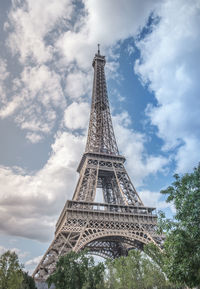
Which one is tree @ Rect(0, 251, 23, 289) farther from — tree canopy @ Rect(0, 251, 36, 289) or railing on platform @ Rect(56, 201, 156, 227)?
railing on platform @ Rect(56, 201, 156, 227)

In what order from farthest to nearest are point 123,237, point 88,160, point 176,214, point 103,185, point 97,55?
point 97,55, point 103,185, point 88,160, point 123,237, point 176,214

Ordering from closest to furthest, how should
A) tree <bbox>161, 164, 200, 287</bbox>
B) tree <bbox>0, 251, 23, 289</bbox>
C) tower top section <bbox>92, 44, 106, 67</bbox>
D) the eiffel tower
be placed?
tree <bbox>161, 164, 200, 287</bbox> < tree <bbox>0, 251, 23, 289</bbox> < the eiffel tower < tower top section <bbox>92, 44, 106, 67</bbox>

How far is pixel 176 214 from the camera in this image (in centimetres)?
1353

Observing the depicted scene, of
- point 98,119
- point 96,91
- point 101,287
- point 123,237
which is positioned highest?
point 96,91

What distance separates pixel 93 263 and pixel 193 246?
11180 millimetres

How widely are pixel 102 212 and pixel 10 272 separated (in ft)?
63.3

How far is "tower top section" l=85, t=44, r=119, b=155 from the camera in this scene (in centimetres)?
4775

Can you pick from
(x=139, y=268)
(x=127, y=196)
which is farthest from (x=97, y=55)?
(x=139, y=268)

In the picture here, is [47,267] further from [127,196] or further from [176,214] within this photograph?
[176,214]

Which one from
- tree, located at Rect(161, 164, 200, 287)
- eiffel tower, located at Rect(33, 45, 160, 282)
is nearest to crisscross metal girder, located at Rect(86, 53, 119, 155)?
eiffel tower, located at Rect(33, 45, 160, 282)

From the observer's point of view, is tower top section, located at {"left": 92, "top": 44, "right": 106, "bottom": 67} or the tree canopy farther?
tower top section, located at {"left": 92, "top": 44, "right": 106, "bottom": 67}

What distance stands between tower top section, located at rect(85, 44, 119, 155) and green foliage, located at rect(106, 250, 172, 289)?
21.0 meters

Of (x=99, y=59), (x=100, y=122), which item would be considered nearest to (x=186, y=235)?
(x=100, y=122)

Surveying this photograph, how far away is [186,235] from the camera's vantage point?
41.5 feet
